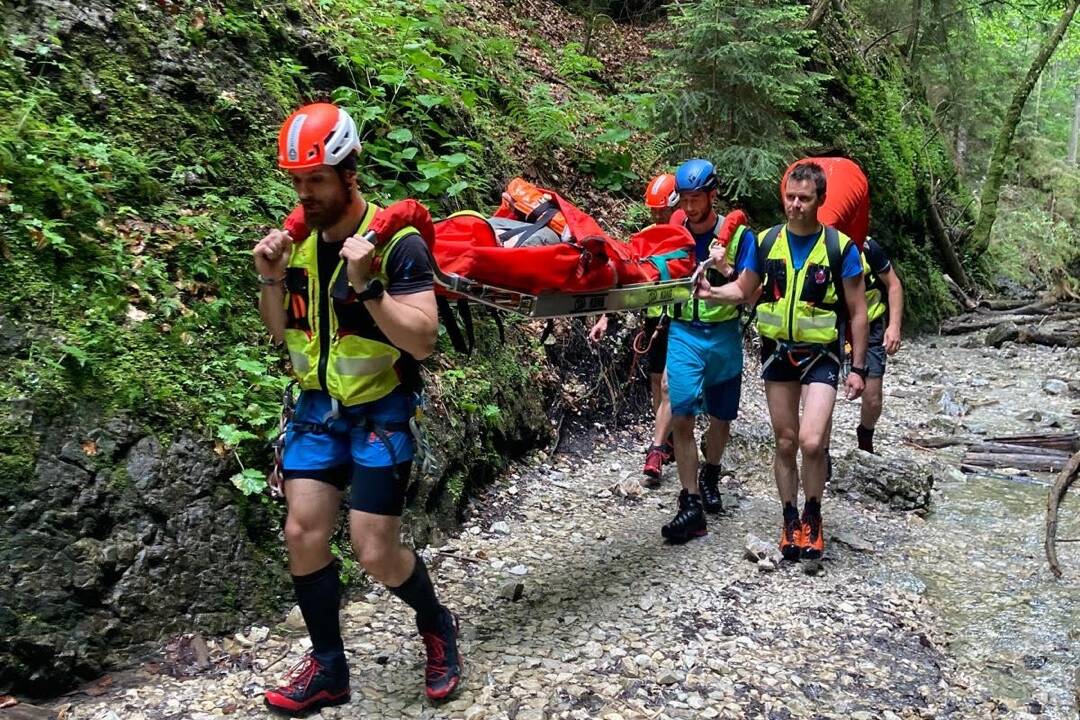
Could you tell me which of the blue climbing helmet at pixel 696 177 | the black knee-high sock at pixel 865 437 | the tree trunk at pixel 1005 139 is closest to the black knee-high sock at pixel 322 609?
the blue climbing helmet at pixel 696 177

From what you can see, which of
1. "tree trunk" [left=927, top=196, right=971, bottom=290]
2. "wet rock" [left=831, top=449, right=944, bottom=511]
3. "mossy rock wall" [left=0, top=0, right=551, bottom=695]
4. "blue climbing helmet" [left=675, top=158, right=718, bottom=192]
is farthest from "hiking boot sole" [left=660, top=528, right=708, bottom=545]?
"tree trunk" [left=927, top=196, right=971, bottom=290]

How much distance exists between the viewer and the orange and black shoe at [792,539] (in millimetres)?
5719

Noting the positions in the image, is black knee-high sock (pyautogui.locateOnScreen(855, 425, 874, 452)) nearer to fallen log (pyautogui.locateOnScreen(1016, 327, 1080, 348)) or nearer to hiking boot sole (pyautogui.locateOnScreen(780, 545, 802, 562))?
hiking boot sole (pyautogui.locateOnScreen(780, 545, 802, 562))

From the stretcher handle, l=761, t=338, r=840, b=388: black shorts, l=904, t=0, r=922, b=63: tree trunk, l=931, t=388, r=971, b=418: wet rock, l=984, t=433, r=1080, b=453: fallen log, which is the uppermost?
l=904, t=0, r=922, b=63: tree trunk

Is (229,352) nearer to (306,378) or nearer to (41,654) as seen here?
(306,378)

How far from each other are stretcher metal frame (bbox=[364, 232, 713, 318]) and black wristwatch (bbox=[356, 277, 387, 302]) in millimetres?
174

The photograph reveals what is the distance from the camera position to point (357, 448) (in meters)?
3.54

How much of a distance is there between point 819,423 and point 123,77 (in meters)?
5.49

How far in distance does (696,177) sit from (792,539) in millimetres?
2730

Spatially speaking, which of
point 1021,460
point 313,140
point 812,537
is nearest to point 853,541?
point 812,537

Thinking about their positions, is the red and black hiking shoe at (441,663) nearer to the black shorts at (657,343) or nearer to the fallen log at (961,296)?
the black shorts at (657,343)

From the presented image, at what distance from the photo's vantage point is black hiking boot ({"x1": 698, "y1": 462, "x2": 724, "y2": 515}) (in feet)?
21.8

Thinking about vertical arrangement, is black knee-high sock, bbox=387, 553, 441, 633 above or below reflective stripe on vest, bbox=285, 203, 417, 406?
below

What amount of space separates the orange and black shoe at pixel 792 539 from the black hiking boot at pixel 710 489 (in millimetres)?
885
